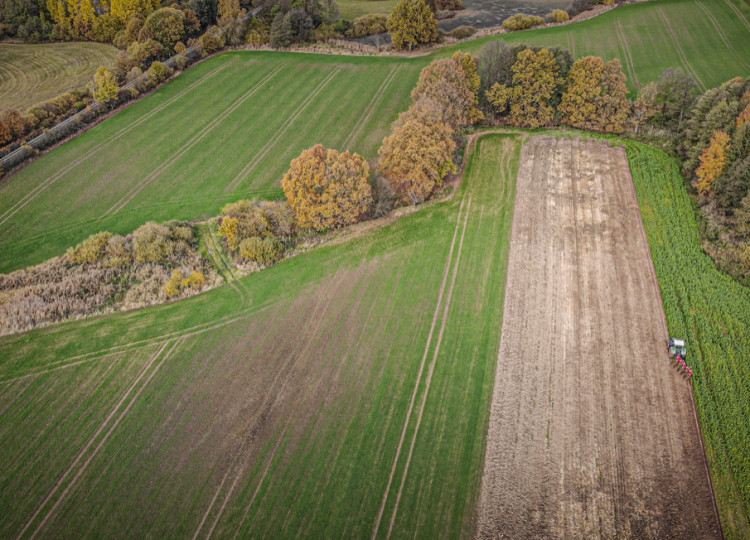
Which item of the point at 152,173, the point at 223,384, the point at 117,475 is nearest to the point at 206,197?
the point at 152,173

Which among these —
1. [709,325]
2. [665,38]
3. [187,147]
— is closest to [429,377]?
[709,325]

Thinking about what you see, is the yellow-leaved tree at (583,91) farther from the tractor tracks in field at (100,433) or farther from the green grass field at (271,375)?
the tractor tracks in field at (100,433)

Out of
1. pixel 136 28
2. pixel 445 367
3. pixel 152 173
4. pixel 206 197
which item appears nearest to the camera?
pixel 445 367

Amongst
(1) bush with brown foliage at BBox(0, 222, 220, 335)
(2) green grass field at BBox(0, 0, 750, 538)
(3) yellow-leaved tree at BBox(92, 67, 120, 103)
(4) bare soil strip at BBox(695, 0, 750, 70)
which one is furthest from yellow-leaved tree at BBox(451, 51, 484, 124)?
(3) yellow-leaved tree at BBox(92, 67, 120, 103)

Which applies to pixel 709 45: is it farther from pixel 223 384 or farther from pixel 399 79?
pixel 223 384

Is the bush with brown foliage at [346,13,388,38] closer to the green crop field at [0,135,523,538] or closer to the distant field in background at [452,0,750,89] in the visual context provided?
the distant field in background at [452,0,750,89]

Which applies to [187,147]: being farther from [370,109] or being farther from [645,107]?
[645,107]
